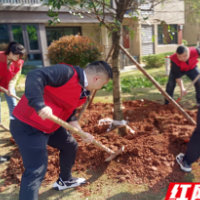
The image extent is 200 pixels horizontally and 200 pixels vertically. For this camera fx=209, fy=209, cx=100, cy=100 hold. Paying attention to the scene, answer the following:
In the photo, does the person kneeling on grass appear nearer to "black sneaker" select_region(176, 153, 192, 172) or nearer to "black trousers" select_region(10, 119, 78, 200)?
"black sneaker" select_region(176, 153, 192, 172)

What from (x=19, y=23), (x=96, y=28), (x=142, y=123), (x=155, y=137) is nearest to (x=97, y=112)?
(x=142, y=123)

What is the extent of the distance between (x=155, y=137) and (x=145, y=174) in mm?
733

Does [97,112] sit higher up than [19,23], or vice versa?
[19,23]

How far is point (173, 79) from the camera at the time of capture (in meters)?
5.01

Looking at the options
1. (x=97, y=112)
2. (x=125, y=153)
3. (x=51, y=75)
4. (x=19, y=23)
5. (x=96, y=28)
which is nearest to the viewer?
(x=51, y=75)

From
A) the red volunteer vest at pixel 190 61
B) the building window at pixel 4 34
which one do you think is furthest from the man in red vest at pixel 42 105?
the building window at pixel 4 34

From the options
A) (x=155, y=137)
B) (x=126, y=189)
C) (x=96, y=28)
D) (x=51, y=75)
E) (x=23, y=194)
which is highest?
(x=96, y=28)

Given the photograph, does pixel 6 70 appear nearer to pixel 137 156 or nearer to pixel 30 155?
pixel 30 155

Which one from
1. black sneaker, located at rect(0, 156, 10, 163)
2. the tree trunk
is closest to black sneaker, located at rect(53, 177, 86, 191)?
black sneaker, located at rect(0, 156, 10, 163)

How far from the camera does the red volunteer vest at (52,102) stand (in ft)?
6.00

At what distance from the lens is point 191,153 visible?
Result: 8.34 feet

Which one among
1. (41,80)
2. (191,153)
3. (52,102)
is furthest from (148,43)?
(41,80)

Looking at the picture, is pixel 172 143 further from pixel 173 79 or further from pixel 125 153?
pixel 173 79

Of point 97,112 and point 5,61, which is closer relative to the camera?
point 5,61
